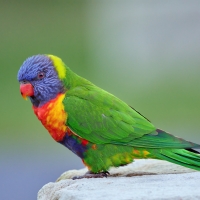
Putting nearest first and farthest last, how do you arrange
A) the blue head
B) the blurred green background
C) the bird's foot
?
1. the bird's foot
2. the blue head
3. the blurred green background

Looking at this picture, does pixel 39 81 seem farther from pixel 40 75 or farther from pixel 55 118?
pixel 55 118

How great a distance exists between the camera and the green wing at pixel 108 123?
130 inches

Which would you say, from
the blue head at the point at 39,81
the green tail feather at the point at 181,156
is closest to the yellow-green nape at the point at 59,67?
the blue head at the point at 39,81

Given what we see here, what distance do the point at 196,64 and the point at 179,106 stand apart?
1.12 metres

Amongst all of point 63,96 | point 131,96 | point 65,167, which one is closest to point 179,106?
point 131,96

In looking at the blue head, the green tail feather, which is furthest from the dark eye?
the green tail feather

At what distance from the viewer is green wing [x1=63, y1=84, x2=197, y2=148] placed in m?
3.30

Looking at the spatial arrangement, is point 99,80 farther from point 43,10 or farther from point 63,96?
point 63,96

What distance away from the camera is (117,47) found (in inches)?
429

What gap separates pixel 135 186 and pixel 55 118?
28.2 inches

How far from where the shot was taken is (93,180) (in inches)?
123

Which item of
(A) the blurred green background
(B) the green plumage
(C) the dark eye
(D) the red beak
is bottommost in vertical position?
(A) the blurred green background

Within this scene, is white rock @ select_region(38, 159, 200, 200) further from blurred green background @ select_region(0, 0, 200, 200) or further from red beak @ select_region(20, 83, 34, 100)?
blurred green background @ select_region(0, 0, 200, 200)

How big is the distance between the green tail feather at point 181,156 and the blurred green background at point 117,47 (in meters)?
6.42
